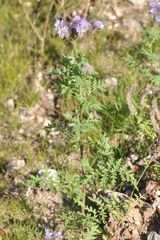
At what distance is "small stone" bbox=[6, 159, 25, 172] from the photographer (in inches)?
133

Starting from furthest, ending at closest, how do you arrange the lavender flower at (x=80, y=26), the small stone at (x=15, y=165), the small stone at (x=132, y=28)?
the small stone at (x=132, y=28) → the small stone at (x=15, y=165) → the lavender flower at (x=80, y=26)

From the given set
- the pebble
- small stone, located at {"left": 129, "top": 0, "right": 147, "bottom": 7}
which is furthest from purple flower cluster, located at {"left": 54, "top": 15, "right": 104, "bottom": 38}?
small stone, located at {"left": 129, "top": 0, "right": 147, "bottom": 7}

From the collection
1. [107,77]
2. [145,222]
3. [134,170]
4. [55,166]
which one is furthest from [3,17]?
[145,222]

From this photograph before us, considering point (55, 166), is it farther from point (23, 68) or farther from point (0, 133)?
point (23, 68)

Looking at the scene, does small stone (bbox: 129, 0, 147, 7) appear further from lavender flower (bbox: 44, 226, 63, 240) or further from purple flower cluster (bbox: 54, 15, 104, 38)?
lavender flower (bbox: 44, 226, 63, 240)

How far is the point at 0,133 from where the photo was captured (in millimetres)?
3691

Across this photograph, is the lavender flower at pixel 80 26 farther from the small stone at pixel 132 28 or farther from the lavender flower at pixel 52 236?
the small stone at pixel 132 28

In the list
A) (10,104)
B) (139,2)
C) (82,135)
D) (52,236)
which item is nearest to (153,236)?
(52,236)

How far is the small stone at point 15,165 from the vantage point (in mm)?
3389

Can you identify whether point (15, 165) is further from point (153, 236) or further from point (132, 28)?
point (132, 28)

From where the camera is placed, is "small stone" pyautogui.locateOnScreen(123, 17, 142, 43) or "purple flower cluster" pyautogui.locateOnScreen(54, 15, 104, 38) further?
"small stone" pyautogui.locateOnScreen(123, 17, 142, 43)

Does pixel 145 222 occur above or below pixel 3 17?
below

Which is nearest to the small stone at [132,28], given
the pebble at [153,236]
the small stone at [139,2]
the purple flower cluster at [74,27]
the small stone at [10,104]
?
the small stone at [139,2]

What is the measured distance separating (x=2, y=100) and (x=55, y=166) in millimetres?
1009
